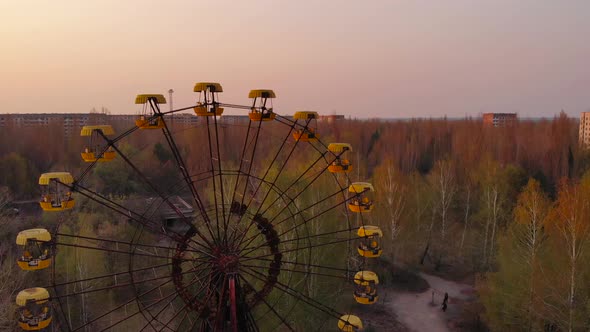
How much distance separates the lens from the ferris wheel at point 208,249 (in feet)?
29.5

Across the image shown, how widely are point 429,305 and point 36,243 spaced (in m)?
17.0

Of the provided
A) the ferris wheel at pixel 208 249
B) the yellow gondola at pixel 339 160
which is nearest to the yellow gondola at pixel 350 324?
the ferris wheel at pixel 208 249

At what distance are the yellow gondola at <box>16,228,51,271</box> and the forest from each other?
360cm

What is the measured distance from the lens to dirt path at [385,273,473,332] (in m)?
18.6

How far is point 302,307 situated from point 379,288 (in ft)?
25.2

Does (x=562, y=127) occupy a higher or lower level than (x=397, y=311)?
higher

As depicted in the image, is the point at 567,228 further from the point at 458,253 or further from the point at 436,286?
the point at 458,253

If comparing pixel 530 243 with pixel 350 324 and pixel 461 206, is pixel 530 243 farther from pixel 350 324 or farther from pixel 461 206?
pixel 461 206

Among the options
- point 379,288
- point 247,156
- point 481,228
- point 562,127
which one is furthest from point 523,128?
point 379,288

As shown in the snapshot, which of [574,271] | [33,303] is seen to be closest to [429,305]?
[574,271]

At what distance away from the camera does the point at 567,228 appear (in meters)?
15.3

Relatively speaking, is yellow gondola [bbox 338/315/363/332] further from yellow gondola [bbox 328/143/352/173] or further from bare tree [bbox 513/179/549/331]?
bare tree [bbox 513/179/549/331]

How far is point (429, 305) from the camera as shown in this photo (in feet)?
67.2

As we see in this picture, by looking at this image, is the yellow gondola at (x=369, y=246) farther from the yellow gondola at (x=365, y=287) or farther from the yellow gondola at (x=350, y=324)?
the yellow gondola at (x=350, y=324)
